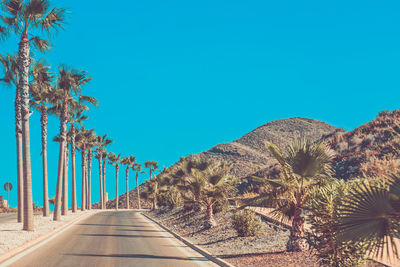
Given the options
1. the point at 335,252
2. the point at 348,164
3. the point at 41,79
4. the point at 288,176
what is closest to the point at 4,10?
the point at 41,79

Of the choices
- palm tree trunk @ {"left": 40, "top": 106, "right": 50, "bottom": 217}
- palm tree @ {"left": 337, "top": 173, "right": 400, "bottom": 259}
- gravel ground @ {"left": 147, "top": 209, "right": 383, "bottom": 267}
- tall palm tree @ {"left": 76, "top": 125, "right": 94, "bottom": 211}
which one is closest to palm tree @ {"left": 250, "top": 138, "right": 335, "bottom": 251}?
gravel ground @ {"left": 147, "top": 209, "right": 383, "bottom": 267}

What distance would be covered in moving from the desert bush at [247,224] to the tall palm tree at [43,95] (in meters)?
16.5

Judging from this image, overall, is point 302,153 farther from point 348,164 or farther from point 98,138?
point 98,138

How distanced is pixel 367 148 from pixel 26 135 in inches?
1106

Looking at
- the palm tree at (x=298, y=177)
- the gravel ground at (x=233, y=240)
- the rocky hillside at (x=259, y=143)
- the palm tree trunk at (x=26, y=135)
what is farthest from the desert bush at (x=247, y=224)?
the rocky hillside at (x=259, y=143)

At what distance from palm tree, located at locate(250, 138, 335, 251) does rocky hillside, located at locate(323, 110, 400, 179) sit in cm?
1312

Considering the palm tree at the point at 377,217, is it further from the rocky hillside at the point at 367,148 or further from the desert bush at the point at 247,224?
the rocky hillside at the point at 367,148

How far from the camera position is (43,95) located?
30328mm

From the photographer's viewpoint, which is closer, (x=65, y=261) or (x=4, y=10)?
(x=65, y=261)

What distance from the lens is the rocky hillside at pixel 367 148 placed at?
28047mm

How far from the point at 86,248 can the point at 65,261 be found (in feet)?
11.2

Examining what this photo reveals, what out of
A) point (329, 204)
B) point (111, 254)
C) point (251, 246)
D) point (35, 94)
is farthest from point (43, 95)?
point (329, 204)

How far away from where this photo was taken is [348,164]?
32531 millimetres

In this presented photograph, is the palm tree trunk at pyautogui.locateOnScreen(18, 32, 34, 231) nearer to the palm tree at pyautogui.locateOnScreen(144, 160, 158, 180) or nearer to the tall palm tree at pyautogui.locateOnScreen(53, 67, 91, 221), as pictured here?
the tall palm tree at pyautogui.locateOnScreen(53, 67, 91, 221)
